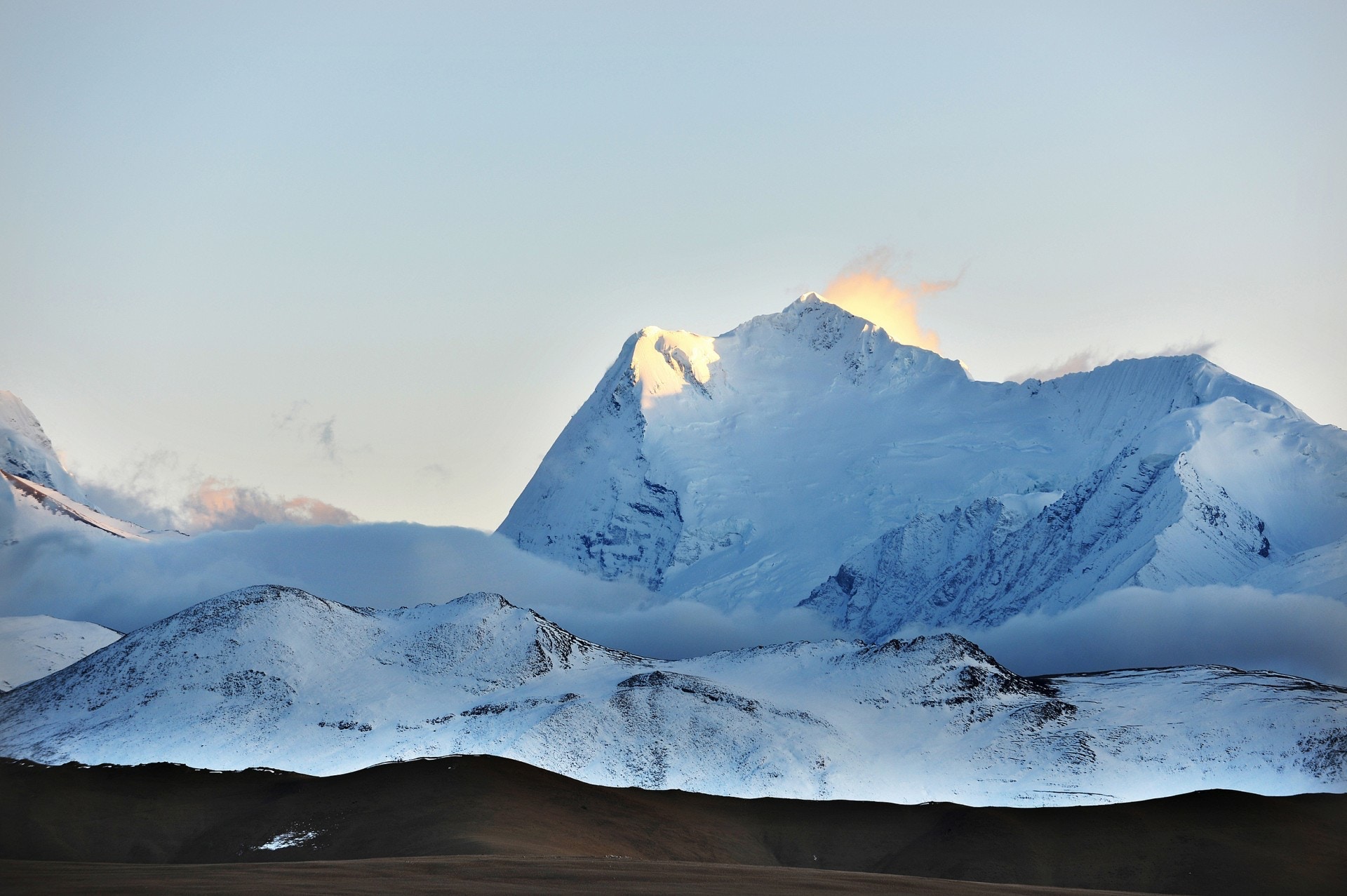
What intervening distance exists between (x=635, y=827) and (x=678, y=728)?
1194 inches

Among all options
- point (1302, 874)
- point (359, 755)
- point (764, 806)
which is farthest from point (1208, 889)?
point (359, 755)

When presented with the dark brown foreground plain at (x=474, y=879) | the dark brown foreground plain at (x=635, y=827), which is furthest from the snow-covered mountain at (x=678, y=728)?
the dark brown foreground plain at (x=474, y=879)

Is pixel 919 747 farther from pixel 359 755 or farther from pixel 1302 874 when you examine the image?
pixel 359 755

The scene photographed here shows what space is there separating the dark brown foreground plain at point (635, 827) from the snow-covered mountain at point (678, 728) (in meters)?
7.05

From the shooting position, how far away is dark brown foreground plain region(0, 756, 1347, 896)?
457 ft

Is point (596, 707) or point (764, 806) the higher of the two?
point (596, 707)

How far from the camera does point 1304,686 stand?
193375 mm

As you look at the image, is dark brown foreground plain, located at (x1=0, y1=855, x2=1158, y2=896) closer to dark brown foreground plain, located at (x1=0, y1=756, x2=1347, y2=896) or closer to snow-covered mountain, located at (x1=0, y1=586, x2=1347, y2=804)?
dark brown foreground plain, located at (x1=0, y1=756, x2=1347, y2=896)

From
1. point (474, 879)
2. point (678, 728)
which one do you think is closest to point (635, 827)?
point (678, 728)

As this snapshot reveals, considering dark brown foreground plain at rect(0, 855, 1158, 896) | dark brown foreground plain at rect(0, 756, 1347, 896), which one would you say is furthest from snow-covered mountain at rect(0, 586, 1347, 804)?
dark brown foreground plain at rect(0, 855, 1158, 896)

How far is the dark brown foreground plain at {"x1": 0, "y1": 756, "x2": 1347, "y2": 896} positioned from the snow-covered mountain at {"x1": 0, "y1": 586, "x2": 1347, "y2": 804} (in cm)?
705

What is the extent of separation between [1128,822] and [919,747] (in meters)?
34.9

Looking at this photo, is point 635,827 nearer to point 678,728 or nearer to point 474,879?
point 678,728

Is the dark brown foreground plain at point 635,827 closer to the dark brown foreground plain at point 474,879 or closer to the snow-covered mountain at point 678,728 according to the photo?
the snow-covered mountain at point 678,728
